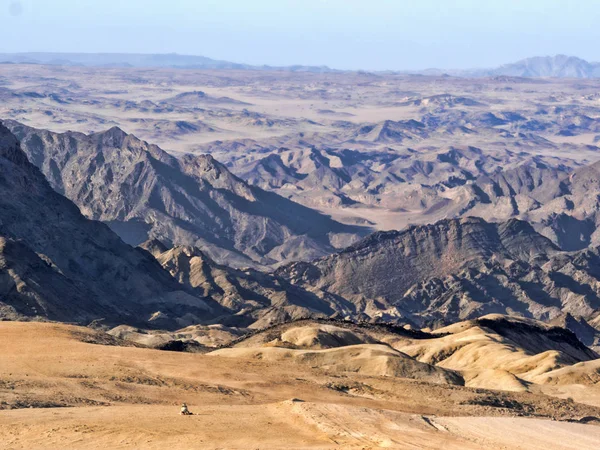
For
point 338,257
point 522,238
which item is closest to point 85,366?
point 338,257

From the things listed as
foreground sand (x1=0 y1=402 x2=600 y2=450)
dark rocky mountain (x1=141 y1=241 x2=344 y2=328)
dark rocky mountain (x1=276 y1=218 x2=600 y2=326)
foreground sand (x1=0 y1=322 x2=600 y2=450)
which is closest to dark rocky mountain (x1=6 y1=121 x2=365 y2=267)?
dark rocky mountain (x1=276 y1=218 x2=600 y2=326)

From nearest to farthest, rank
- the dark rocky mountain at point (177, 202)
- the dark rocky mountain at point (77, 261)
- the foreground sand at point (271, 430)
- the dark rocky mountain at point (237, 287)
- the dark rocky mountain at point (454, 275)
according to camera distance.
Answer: the foreground sand at point (271, 430)
the dark rocky mountain at point (77, 261)
the dark rocky mountain at point (237, 287)
the dark rocky mountain at point (454, 275)
the dark rocky mountain at point (177, 202)

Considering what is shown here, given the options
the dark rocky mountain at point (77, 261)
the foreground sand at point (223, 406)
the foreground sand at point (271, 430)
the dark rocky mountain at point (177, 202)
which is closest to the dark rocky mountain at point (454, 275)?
the dark rocky mountain at point (177, 202)

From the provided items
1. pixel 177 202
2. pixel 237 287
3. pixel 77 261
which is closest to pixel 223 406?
pixel 77 261

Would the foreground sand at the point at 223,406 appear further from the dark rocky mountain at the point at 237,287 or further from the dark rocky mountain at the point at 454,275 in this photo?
the dark rocky mountain at the point at 454,275

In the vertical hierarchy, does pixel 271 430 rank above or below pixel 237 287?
above

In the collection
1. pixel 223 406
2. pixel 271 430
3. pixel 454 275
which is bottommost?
pixel 454 275

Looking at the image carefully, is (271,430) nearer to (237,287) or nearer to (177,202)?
(237,287)

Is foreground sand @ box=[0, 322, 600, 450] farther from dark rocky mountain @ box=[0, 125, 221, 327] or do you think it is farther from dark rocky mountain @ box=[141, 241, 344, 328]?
dark rocky mountain @ box=[141, 241, 344, 328]
